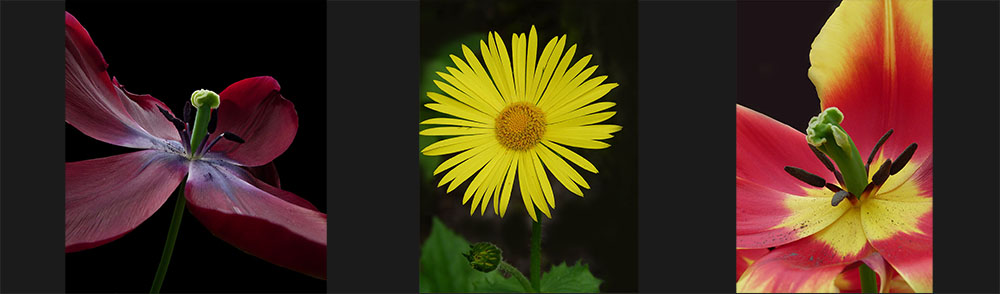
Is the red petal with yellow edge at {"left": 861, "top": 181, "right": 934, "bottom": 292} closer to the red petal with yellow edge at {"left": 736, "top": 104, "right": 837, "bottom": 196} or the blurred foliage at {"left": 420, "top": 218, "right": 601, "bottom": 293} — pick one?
the red petal with yellow edge at {"left": 736, "top": 104, "right": 837, "bottom": 196}

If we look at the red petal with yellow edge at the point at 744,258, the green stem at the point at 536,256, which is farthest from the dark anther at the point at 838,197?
the green stem at the point at 536,256

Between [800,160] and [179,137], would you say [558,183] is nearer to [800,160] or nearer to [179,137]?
[800,160]

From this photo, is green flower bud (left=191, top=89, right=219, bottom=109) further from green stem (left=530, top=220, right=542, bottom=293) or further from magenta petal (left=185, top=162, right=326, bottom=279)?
green stem (left=530, top=220, right=542, bottom=293)

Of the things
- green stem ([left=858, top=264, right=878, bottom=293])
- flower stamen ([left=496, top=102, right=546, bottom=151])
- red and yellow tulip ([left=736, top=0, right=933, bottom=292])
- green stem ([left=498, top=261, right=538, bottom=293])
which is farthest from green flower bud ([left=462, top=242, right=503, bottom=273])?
green stem ([left=858, top=264, right=878, bottom=293])

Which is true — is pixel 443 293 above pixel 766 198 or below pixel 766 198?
below

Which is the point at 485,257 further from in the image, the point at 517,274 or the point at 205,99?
the point at 205,99

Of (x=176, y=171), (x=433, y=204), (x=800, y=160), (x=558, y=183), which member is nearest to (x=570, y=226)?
(x=558, y=183)

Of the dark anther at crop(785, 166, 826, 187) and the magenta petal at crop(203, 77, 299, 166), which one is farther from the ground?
the magenta petal at crop(203, 77, 299, 166)

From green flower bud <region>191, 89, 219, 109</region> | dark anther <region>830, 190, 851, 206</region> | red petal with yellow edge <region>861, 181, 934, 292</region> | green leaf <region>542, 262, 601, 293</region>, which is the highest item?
green flower bud <region>191, 89, 219, 109</region>

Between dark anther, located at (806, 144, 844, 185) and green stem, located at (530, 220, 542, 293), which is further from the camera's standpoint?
green stem, located at (530, 220, 542, 293)
